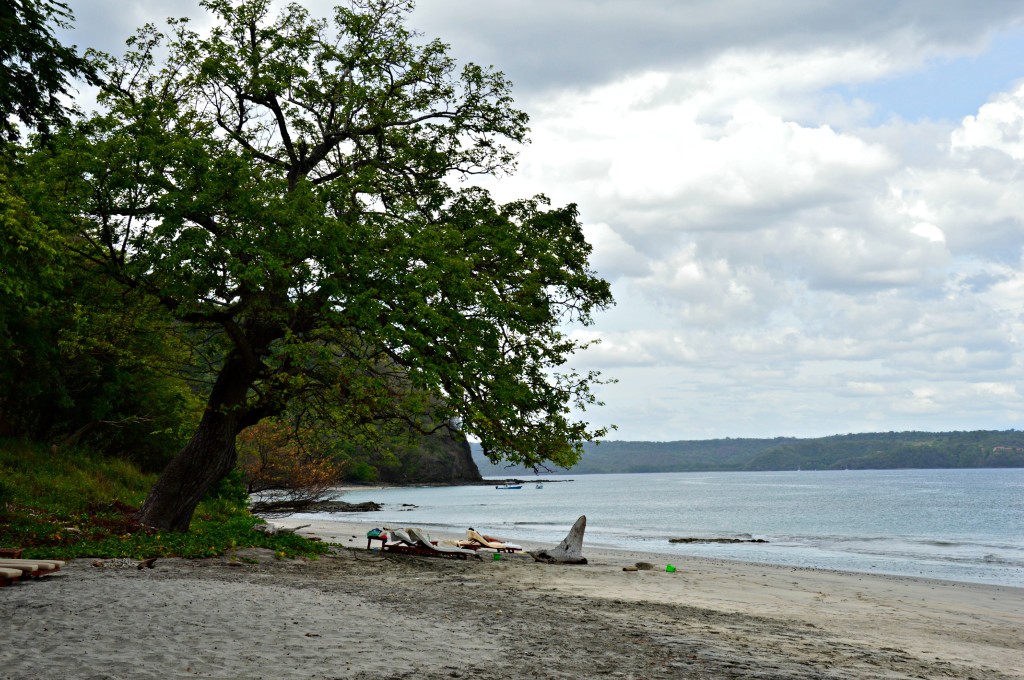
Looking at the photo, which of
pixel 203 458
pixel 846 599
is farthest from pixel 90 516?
pixel 846 599

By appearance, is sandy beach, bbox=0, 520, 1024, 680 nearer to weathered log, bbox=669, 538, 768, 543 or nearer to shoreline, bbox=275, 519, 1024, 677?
shoreline, bbox=275, 519, 1024, 677

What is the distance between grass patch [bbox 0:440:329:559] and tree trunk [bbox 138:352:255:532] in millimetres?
585

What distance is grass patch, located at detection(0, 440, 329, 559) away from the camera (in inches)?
617

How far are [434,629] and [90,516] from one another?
13911 millimetres

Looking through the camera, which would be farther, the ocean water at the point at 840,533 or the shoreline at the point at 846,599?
the ocean water at the point at 840,533

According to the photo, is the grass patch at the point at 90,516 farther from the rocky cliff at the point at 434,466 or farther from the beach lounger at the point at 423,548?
the rocky cliff at the point at 434,466

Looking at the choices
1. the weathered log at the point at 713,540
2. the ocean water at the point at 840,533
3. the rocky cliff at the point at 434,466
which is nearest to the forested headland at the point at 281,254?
the ocean water at the point at 840,533

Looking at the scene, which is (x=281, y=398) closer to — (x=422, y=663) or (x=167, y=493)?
(x=167, y=493)

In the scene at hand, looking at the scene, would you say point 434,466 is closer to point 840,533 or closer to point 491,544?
point 840,533

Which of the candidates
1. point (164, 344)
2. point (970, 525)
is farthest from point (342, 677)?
A: point (970, 525)

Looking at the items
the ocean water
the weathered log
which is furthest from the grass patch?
the weathered log

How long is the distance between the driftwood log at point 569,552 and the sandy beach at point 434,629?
511 centimetres

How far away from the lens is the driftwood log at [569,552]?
2339 cm

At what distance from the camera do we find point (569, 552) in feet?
77.9
